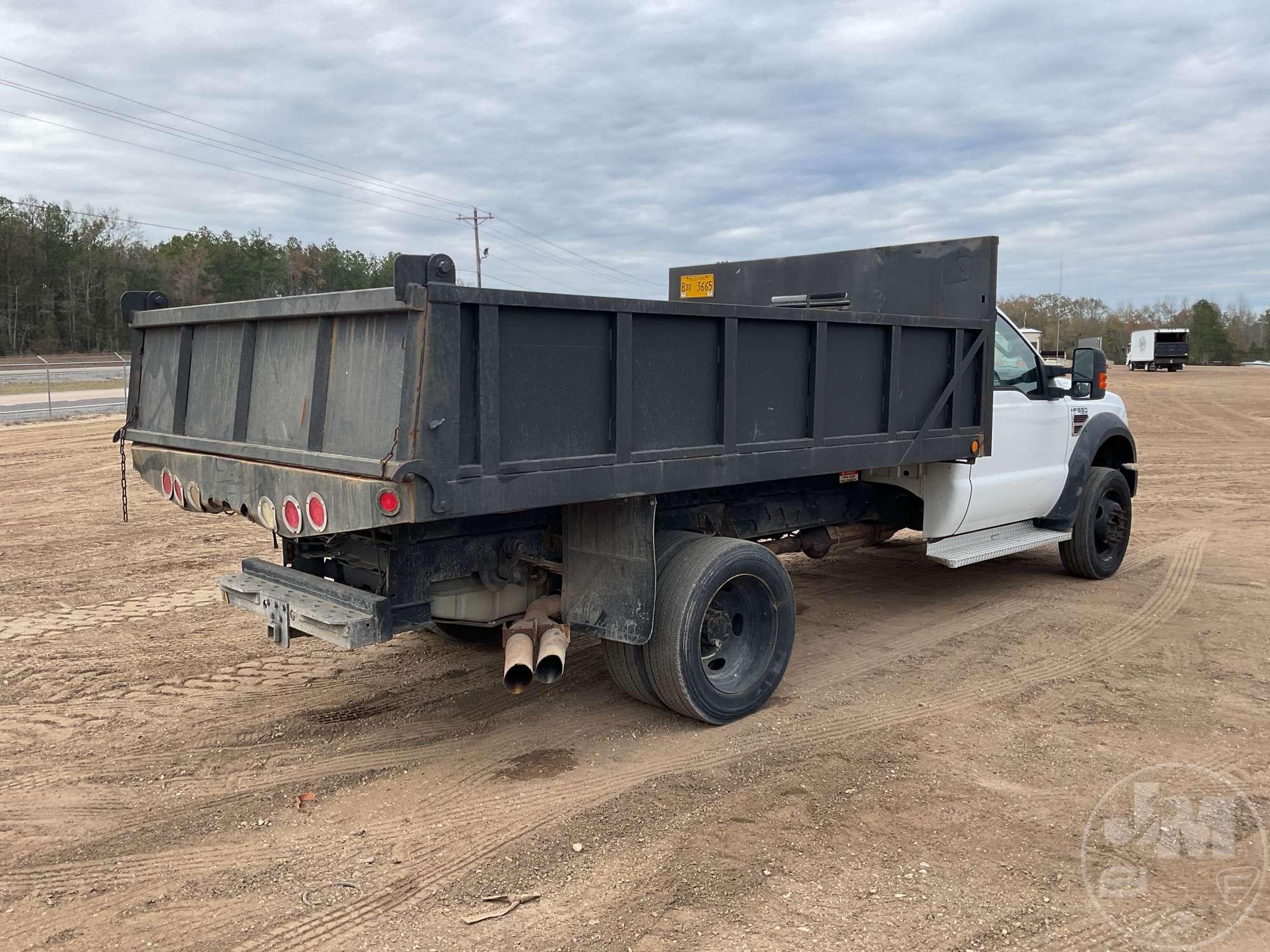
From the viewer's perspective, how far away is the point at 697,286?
7859 millimetres

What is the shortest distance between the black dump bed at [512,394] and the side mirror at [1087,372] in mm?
1978

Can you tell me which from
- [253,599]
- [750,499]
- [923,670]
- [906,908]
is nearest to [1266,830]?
[906,908]

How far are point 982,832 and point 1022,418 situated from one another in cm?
392

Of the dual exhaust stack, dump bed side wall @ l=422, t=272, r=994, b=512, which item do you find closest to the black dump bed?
dump bed side wall @ l=422, t=272, r=994, b=512

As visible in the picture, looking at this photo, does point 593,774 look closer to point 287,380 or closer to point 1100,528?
point 287,380

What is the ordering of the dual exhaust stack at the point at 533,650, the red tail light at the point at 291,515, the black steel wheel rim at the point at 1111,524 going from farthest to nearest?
the black steel wheel rim at the point at 1111,524, the dual exhaust stack at the point at 533,650, the red tail light at the point at 291,515

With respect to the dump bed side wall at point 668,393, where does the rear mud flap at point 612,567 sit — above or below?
below

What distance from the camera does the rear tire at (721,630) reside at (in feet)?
14.9

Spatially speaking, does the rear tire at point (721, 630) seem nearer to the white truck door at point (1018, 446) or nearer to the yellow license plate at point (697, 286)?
the white truck door at point (1018, 446)

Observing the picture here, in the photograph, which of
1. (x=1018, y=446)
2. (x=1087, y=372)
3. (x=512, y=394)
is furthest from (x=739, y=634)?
(x=1087, y=372)

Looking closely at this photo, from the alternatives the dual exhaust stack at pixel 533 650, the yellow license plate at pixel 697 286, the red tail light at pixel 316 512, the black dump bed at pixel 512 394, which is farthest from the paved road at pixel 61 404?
the dual exhaust stack at pixel 533 650

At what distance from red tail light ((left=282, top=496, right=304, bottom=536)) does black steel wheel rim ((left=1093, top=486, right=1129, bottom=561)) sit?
638 cm

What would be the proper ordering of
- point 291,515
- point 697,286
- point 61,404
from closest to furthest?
point 291,515 → point 697,286 → point 61,404

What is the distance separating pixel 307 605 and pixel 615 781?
1.58 metres
